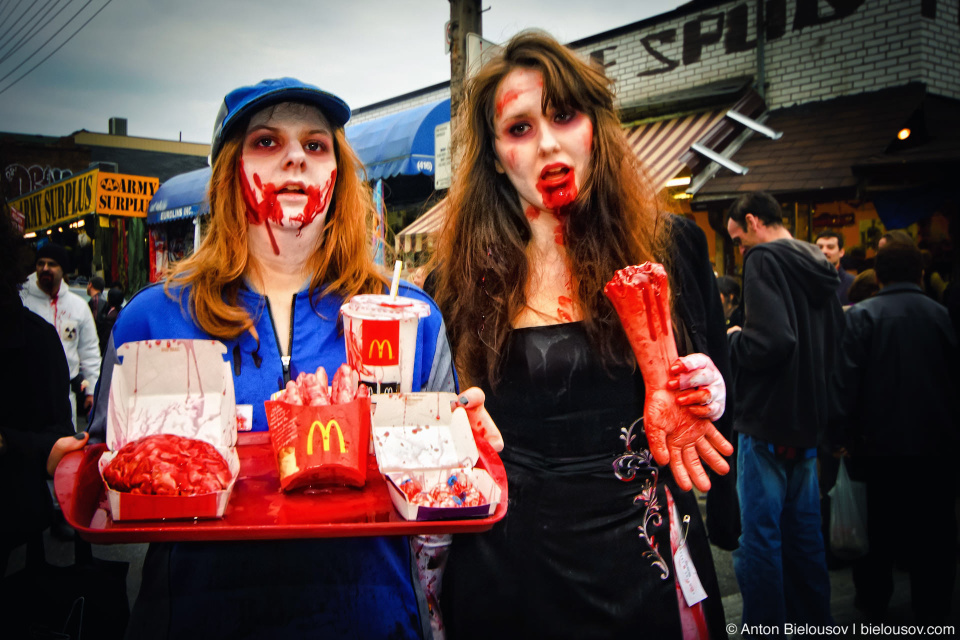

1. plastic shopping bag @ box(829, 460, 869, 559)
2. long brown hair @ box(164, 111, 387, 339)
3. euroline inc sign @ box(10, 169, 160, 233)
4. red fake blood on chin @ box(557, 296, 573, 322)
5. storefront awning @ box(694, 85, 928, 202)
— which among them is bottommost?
plastic shopping bag @ box(829, 460, 869, 559)

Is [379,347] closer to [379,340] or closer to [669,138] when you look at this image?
[379,340]

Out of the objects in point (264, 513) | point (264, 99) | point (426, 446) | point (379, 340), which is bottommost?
point (264, 513)

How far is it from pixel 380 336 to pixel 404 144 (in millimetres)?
7536

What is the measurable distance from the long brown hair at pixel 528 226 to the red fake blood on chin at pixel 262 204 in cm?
66

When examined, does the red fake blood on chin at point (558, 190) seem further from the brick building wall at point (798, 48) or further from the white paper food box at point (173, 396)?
the brick building wall at point (798, 48)

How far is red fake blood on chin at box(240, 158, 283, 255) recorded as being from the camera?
59.1 inches

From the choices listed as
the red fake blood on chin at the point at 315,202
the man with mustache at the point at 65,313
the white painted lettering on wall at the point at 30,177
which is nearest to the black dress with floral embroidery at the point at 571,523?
the red fake blood on chin at the point at 315,202

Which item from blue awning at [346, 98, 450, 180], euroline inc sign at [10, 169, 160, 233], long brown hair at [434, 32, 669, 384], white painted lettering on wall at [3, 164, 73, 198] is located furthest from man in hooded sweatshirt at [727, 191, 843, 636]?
euroline inc sign at [10, 169, 160, 233]

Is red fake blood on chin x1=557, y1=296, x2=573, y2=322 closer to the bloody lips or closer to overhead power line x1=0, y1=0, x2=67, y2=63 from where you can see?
the bloody lips

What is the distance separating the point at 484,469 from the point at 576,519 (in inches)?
21.0

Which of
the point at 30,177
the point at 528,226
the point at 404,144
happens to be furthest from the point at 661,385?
the point at 404,144

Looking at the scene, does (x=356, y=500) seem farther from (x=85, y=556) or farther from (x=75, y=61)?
(x=75, y=61)

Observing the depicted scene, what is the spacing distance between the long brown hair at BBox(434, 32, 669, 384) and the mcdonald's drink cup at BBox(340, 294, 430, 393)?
494mm

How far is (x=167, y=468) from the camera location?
3.70 feet
